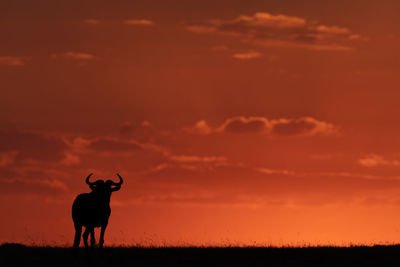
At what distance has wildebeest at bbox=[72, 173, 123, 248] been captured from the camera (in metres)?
33.5

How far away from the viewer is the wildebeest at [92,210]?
110ft
